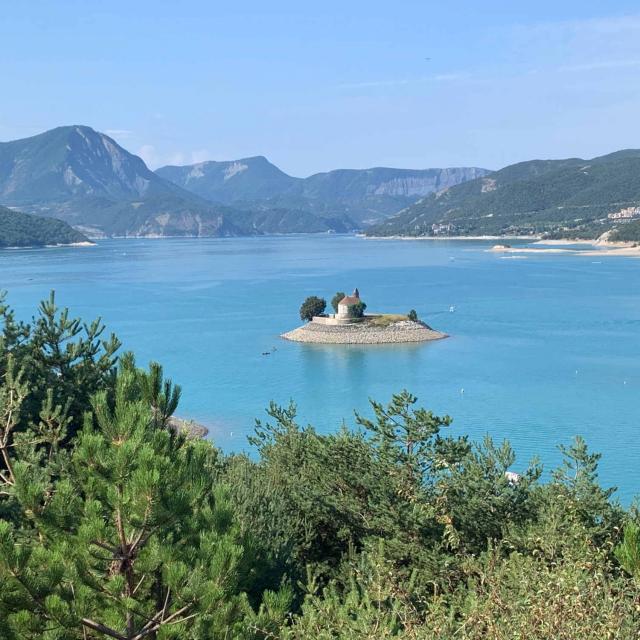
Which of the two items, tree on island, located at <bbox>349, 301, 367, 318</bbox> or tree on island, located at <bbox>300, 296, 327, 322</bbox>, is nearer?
tree on island, located at <bbox>349, 301, 367, 318</bbox>

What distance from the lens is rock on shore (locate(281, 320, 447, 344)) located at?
39375 millimetres

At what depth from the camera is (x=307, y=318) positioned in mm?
42062

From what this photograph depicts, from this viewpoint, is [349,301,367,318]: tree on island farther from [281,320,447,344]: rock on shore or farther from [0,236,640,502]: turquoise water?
[0,236,640,502]: turquoise water

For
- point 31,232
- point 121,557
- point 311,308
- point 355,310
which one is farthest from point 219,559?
point 31,232

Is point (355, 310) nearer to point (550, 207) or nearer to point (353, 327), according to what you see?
point (353, 327)

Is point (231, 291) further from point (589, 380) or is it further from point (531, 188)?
point (531, 188)

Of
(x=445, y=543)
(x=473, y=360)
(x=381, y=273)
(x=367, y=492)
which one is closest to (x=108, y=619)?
(x=445, y=543)

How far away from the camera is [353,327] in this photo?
40375 mm

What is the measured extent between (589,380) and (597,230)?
347 feet

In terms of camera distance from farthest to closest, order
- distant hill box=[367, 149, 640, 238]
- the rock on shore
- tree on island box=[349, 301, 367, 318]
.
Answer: distant hill box=[367, 149, 640, 238] → tree on island box=[349, 301, 367, 318] → the rock on shore

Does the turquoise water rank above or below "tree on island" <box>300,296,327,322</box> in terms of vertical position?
below

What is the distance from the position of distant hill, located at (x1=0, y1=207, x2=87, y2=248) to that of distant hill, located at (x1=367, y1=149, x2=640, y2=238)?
75179 mm

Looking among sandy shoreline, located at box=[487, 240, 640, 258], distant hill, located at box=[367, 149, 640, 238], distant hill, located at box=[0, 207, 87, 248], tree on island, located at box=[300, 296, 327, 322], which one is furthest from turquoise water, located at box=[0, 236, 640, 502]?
distant hill, located at box=[367, 149, 640, 238]

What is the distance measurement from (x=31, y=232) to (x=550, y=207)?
Result: 10821 cm
